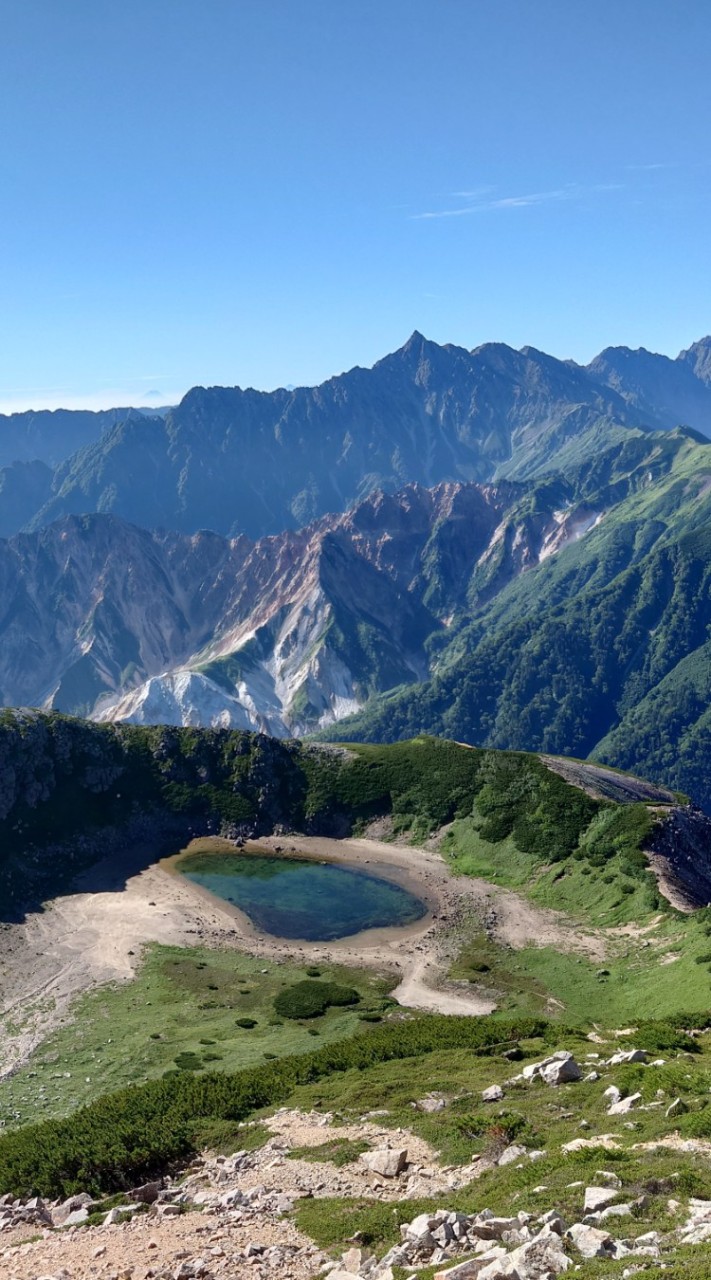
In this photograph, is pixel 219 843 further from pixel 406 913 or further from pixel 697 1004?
pixel 697 1004

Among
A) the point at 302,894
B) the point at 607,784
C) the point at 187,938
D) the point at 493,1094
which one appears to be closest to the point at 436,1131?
the point at 493,1094

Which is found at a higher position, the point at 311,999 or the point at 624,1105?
the point at 624,1105

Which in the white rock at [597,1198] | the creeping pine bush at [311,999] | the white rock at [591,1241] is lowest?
the creeping pine bush at [311,999]

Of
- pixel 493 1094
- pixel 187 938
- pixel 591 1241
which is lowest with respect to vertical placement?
pixel 187 938

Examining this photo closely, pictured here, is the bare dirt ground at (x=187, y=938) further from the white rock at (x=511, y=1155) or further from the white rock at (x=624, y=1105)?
the white rock at (x=511, y=1155)

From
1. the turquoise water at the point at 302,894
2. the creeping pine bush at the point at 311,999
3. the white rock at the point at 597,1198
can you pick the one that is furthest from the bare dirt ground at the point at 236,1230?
the turquoise water at the point at 302,894

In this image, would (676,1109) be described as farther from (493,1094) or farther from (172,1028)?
(172,1028)

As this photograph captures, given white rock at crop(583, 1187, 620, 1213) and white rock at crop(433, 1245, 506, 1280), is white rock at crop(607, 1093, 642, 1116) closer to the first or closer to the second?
white rock at crop(583, 1187, 620, 1213)

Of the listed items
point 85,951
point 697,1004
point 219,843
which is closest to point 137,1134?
point 697,1004
